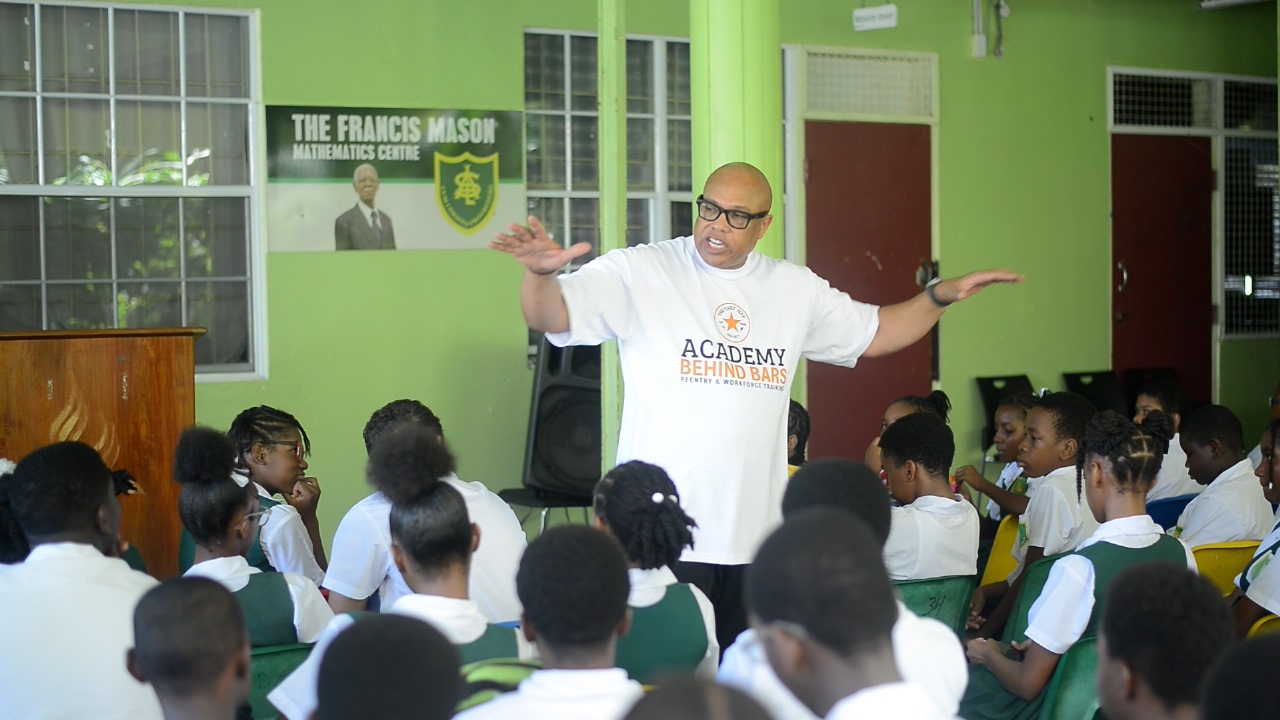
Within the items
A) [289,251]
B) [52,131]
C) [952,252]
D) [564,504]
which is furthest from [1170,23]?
[52,131]

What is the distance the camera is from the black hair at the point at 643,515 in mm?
2668

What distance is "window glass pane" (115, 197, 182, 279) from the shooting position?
19.5ft

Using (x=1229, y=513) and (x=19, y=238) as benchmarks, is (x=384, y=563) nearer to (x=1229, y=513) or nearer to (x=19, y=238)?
(x=1229, y=513)

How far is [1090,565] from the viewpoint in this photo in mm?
2922

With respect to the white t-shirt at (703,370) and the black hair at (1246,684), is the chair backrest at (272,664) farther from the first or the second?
the black hair at (1246,684)

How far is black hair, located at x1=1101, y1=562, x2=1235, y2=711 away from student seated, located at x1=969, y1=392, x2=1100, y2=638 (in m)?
2.01

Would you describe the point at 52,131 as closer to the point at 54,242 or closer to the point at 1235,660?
the point at 54,242

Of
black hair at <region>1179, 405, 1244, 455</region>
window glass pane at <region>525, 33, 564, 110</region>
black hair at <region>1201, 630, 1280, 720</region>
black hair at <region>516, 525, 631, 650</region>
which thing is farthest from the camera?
window glass pane at <region>525, 33, 564, 110</region>

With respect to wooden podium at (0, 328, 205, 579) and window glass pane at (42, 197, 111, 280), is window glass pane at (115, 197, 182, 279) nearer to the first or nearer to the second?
window glass pane at (42, 197, 111, 280)

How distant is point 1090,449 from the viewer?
10.6ft

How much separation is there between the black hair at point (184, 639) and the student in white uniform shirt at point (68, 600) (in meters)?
0.39

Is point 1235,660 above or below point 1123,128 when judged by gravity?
below

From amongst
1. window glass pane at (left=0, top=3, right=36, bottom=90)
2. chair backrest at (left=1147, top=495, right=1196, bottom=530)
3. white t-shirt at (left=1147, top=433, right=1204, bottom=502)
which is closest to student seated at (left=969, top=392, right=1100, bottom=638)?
chair backrest at (left=1147, top=495, right=1196, bottom=530)

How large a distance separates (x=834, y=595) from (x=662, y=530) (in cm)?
108
